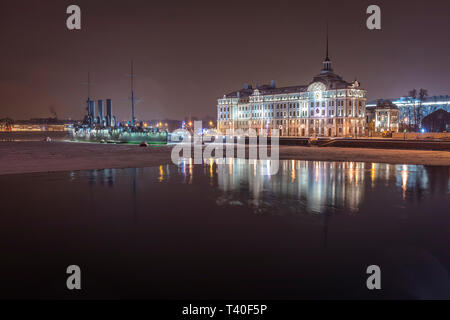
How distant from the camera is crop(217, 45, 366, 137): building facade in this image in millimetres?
108000

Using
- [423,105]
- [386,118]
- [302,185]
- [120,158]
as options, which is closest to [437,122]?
[386,118]

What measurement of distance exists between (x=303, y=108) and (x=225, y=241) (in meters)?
114

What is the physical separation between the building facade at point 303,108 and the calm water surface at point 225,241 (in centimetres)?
9390

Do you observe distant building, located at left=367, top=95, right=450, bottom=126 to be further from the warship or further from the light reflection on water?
the light reflection on water

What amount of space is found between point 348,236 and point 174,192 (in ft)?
23.8

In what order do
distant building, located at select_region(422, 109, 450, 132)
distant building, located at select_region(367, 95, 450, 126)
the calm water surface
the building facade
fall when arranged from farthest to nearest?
distant building, located at select_region(367, 95, 450, 126) → the building facade → distant building, located at select_region(422, 109, 450, 132) → the calm water surface

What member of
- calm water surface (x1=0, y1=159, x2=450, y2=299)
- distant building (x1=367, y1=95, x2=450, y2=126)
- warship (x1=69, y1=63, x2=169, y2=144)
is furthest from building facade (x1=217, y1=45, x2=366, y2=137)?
calm water surface (x1=0, y1=159, x2=450, y2=299)

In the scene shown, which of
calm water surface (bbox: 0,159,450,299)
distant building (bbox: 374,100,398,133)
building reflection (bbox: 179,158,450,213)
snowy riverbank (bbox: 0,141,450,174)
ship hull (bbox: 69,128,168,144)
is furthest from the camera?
distant building (bbox: 374,100,398,133)

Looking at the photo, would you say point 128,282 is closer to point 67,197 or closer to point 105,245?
point 105,245

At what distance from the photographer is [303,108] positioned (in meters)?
117

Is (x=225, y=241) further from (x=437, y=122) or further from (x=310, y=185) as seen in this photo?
(x=437, y=122)

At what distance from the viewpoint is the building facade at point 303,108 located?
10800cm

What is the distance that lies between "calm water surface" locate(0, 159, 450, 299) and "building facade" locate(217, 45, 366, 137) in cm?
9390

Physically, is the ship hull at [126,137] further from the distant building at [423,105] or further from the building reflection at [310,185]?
the distant building at [423,105]
